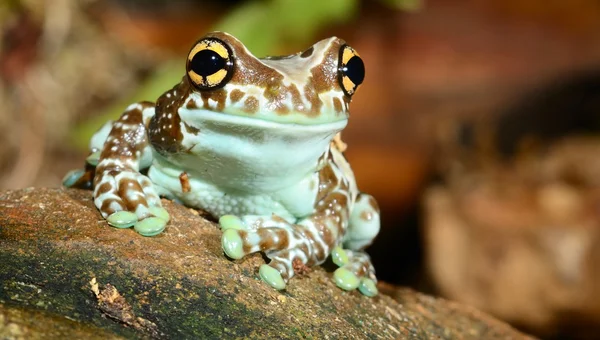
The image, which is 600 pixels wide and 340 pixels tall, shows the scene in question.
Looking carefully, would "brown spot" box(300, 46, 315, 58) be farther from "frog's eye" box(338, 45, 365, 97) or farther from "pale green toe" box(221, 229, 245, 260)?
"pale green toe" box(221, 229, 245, 260)

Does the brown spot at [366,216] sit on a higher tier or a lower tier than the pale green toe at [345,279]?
higher

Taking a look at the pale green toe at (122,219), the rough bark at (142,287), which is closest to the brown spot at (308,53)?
the rough bark at (142,287)

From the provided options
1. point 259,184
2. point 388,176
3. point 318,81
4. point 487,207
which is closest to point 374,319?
point 259,184

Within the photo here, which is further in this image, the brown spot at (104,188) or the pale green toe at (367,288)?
the pale green toe at (367,288)

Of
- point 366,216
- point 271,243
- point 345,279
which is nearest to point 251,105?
point 271,243

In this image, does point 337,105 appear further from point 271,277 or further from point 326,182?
point 271,277

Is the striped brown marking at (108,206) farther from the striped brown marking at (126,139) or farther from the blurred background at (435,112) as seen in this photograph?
the blurred background at (435,112)

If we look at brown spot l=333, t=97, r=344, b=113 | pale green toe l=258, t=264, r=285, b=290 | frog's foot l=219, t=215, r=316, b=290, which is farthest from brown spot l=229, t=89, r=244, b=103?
pale green toe l=258, t=264, r=285, b=290

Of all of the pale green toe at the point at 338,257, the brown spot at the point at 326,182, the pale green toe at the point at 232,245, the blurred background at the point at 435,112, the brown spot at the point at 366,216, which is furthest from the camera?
the blurred background at the point at 435,112

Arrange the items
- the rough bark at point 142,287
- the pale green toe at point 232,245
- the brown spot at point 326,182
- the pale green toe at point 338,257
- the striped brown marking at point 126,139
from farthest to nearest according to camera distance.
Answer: the pale green toe at point 338,257 → the brown spot at point 326,182 → the striped brown marking at point 126,139 → the pale green toe at point 232,245 → the rough bark at point 142,287
